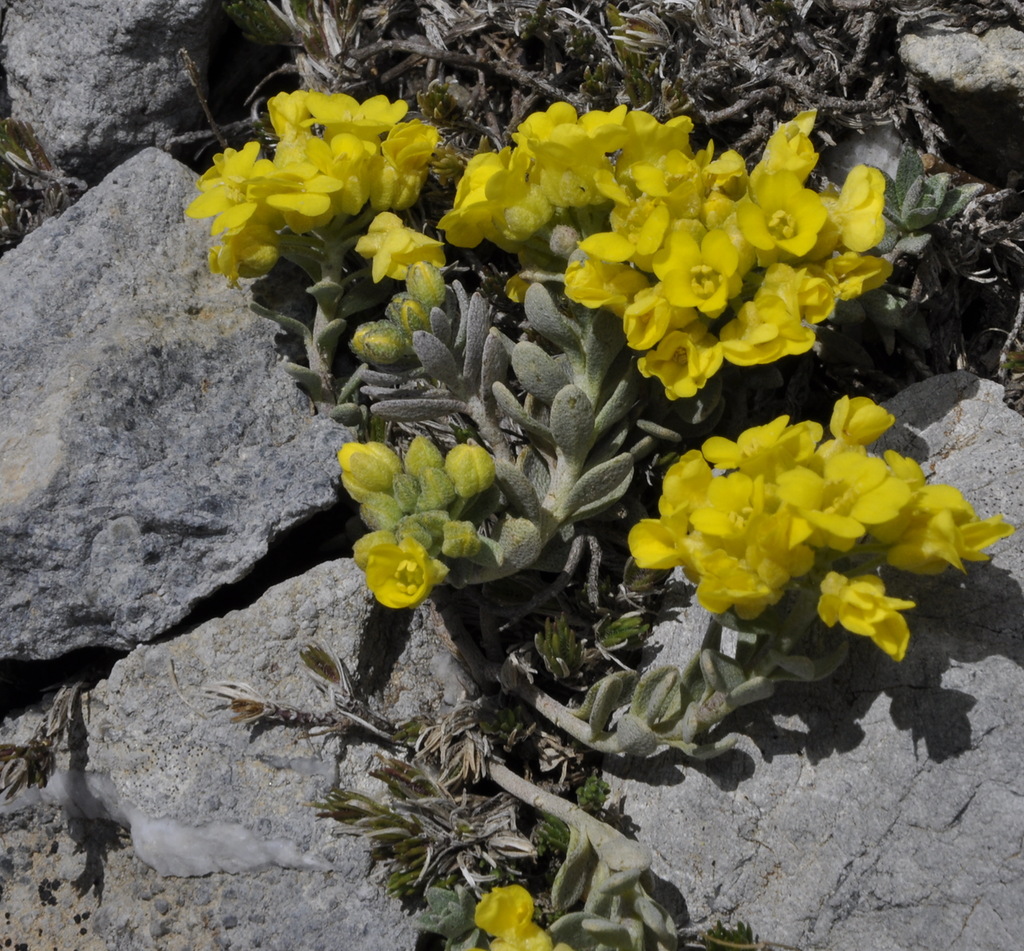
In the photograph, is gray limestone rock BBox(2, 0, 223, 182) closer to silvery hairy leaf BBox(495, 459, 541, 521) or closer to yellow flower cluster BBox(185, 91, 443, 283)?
yellow flower cluster BBox(185, 91, 443, 283)

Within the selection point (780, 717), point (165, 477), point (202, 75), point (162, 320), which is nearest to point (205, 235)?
point (162, 320)

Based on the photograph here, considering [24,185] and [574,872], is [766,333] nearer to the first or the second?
[574,872]

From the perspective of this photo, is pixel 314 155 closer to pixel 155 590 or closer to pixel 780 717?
pixel 155 590

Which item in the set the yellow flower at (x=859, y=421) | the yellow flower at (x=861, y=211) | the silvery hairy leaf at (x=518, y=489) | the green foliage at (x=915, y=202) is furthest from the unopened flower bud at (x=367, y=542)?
the green foliage at (x=915, y=202)

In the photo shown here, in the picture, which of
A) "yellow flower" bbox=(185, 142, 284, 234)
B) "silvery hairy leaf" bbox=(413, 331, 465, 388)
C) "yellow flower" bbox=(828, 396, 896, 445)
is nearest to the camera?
"yellow flower" bbox=(828, 396, 896, 445)

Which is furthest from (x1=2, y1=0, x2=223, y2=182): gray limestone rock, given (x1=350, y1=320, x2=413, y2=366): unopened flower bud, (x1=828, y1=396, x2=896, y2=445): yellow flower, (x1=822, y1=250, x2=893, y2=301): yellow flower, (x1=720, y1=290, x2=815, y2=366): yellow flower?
(x1=828, y1=396, x2=896, y2=445): yellow flower

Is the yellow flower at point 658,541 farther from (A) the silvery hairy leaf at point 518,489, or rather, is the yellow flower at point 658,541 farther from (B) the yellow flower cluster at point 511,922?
(B) the yellow flower cluster at point 511,922

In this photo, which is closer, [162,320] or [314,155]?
[314,155]
